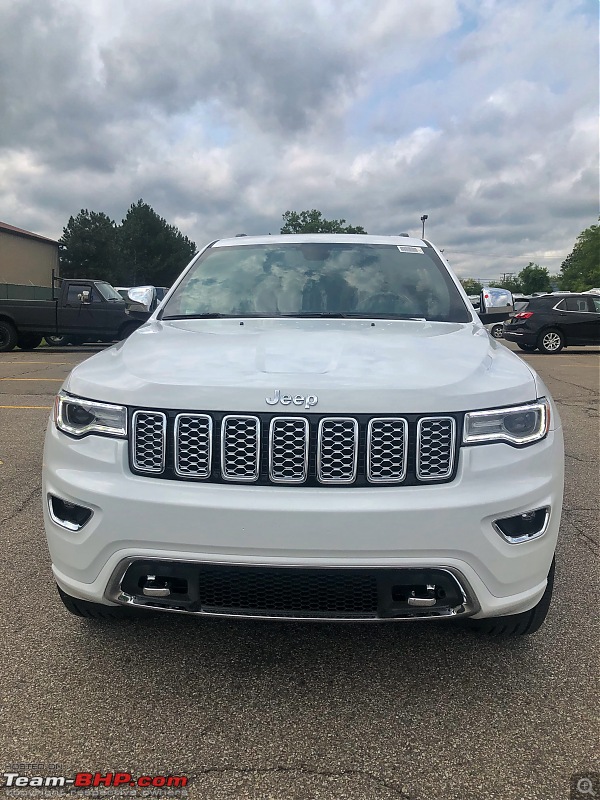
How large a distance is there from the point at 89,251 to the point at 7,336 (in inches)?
2372

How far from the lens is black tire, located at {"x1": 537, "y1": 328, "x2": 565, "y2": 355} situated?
61.4 ft

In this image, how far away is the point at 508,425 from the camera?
219cm

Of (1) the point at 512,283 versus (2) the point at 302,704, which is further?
(1) the point at 512,283

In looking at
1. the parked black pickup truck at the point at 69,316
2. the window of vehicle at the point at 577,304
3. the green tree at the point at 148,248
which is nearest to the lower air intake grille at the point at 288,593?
the parked black pickup truck at the point at 69,316

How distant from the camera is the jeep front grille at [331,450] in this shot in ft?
6.91

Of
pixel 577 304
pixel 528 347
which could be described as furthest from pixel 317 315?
pixel 528 347

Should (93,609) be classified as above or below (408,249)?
below

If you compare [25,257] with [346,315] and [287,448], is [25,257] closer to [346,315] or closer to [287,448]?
[346,315]

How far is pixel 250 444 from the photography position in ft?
6.96

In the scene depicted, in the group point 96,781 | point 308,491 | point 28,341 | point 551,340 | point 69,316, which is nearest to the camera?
point 96,781

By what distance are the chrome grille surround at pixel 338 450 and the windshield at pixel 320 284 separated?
1.32 metres

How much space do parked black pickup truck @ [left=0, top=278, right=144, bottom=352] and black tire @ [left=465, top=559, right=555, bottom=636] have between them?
15972 millimetres

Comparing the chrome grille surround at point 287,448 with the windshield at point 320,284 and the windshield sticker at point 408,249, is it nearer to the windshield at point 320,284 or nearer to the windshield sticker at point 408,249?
the windshield at point 320,284

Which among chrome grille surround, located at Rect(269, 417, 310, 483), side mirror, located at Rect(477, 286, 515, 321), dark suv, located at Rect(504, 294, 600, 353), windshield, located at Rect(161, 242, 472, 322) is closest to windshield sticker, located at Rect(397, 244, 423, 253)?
windshield, located at Rect(161, 242, 472, 322)
